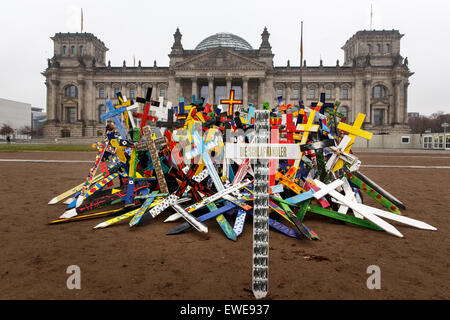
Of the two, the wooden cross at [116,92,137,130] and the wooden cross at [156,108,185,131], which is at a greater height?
the wooden cross at [116,92,137,130]

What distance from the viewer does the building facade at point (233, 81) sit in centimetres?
6100

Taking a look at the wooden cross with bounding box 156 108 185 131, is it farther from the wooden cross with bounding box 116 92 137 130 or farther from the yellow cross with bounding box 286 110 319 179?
the yellow cross with bounding box 286 110 319 179

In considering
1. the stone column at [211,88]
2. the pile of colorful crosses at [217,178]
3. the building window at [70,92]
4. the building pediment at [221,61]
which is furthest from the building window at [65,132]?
the pile of colorful crosses at [217,178]

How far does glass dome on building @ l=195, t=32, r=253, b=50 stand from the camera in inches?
2835

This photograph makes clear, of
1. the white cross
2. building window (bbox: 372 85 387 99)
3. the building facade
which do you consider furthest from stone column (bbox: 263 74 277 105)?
the white cross

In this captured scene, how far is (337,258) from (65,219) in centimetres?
442

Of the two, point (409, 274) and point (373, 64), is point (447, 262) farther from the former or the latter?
point (373, 64)

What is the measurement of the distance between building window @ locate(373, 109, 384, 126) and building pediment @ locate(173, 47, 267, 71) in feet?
94.6

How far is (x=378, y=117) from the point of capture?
64.6 m

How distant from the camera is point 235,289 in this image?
2.62 meters

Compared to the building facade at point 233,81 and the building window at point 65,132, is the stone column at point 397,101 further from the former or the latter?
the building window at point 65,132

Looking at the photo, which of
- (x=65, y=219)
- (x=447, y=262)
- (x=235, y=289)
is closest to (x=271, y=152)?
(x=235, y=289)

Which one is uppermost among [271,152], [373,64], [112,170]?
[373,64]

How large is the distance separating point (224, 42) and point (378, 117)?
43315mm
